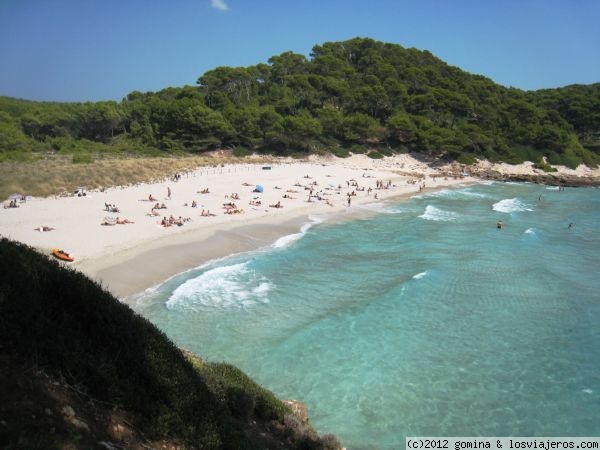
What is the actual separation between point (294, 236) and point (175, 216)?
756 cm

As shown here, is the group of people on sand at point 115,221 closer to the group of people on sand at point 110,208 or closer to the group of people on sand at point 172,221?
the group of people on sand at point 172,221

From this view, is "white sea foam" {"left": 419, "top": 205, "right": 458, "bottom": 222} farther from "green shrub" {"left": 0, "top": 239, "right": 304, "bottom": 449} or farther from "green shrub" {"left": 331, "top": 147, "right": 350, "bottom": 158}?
"green shrub" {"left": 0, "top": 239, "right": 304, "bottom": 449}

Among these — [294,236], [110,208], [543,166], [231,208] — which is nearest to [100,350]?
[294,236]

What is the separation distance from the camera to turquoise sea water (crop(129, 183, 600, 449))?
Answer: 11.0 meters

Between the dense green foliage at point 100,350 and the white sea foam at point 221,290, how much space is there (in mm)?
10177

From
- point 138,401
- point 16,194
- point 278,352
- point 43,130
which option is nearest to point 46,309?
point 138,401

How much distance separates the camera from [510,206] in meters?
40.4

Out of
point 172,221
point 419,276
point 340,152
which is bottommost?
point 419,276

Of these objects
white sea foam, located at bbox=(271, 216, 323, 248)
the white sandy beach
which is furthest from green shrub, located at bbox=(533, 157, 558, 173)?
white sea foam, located at bbox=(271, 216, 323, 248)

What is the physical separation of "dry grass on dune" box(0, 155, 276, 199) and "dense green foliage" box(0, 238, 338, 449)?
89.3 ft

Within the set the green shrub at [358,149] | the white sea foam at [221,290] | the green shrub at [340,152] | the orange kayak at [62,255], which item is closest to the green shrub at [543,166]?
the green shrub at [358,149]

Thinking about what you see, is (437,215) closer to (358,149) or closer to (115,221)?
(115,221)

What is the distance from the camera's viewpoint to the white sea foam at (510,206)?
38.4m

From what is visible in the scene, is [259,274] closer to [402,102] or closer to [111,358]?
[111,358]
